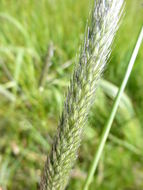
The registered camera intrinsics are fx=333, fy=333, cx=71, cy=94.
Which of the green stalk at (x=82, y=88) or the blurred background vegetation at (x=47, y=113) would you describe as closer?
the green stalk at (x=82, y=88)

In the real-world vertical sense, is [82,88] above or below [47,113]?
above

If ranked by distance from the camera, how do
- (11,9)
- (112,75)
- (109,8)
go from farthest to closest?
(11,9) < (112,75) < (109,8)

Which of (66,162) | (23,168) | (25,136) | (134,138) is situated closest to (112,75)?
(134,138)

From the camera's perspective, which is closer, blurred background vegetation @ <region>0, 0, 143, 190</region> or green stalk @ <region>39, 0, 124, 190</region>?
green stalk @ <region>39, 0, 124, 190</region>

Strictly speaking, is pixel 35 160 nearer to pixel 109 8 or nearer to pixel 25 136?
pixel 25 136

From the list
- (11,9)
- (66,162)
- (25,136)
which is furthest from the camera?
(11,9)

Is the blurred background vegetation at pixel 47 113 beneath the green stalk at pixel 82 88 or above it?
beneath

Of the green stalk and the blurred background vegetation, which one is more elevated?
the green stalk

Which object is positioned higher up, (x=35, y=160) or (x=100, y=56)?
(x=100, y=56)
